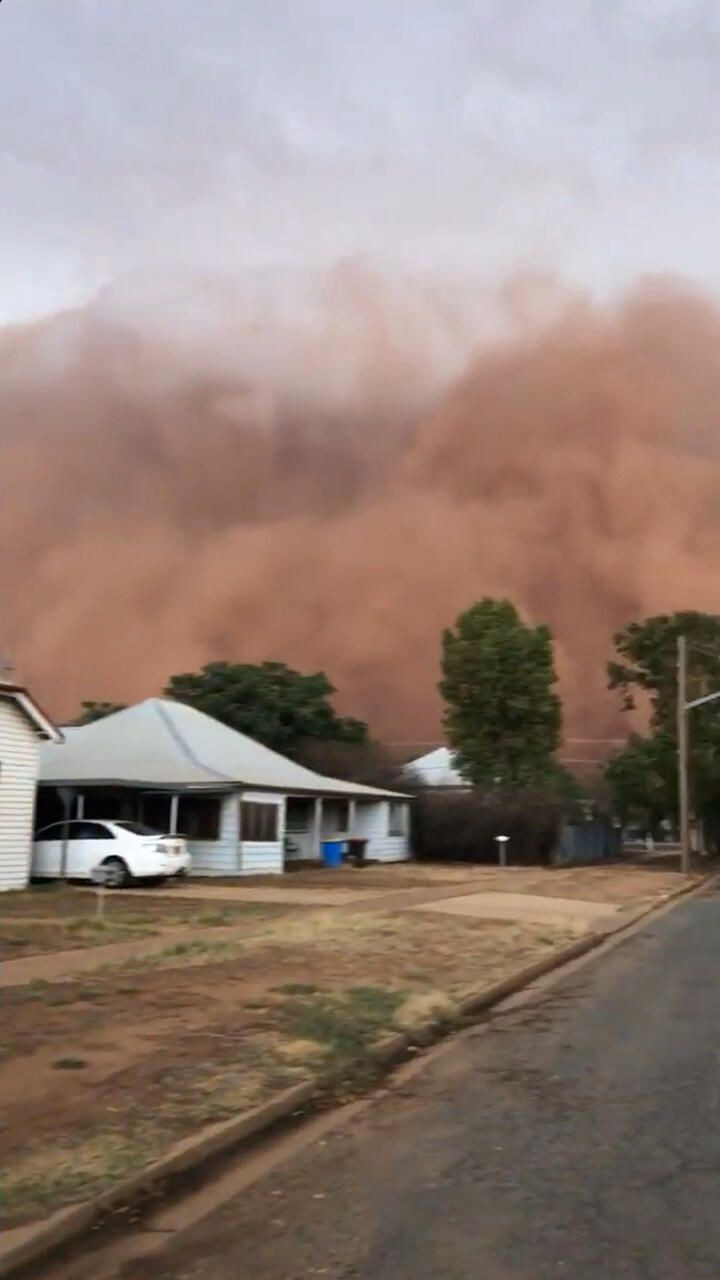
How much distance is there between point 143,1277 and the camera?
471 cm

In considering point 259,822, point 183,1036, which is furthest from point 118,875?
point 183,1036

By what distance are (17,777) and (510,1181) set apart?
1968 centimetres

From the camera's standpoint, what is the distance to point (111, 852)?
82.9 feet

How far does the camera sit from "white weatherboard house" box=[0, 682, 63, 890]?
23.8m

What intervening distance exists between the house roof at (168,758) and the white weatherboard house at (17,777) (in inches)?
196

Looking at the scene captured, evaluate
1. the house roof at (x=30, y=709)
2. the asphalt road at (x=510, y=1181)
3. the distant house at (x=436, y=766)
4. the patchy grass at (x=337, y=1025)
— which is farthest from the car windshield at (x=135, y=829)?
the distant house at (x=436, y=766)

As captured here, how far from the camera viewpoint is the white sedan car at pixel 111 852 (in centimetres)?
2489

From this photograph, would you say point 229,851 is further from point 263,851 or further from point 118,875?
point 118,875

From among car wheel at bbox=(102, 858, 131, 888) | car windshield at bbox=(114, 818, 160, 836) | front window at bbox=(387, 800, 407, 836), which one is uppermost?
front window at bbox=(387, 800, 407, 836)

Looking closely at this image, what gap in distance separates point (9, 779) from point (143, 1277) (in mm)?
20086

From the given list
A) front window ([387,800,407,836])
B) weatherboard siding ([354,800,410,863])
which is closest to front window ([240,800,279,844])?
weatherboard siding ([354,800,410,863])

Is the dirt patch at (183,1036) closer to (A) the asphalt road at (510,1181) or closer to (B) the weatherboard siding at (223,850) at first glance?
(A) the asphalt road at (510,1181)

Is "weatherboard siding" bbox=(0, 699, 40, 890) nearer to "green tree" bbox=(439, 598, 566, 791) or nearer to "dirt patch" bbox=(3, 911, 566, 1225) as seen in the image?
"dirt patch" bbox=(3, 911, 566, 1225)

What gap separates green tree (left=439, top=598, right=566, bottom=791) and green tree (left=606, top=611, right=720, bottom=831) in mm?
4099
